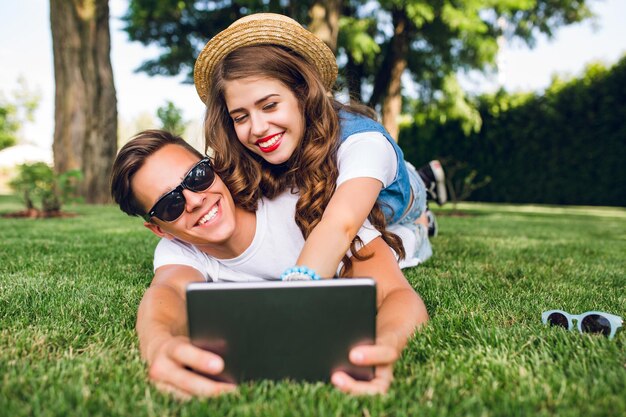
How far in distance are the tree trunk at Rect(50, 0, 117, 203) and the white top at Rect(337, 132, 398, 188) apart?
33.1 feet

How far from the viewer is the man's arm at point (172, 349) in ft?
4.54

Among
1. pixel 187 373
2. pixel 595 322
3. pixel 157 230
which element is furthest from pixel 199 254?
pixel 595 322

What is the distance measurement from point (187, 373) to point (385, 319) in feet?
2.62

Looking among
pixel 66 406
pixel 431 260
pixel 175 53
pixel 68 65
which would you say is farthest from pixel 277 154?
pixel 175 53

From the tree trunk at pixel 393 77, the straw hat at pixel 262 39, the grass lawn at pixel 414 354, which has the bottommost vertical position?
the grass lawn at pixel 414 354

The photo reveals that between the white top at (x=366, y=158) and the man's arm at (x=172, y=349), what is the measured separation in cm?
87

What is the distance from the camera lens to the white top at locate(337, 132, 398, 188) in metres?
2.24

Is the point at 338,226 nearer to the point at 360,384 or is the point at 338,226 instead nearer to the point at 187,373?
the point at 360,384

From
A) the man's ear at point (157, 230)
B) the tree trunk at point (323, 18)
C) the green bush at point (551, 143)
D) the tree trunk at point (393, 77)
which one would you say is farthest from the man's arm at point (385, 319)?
the green bush at point (551, 143)

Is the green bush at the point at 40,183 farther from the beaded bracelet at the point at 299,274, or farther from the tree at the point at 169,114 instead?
the beaded bracelet at the point at 299,274

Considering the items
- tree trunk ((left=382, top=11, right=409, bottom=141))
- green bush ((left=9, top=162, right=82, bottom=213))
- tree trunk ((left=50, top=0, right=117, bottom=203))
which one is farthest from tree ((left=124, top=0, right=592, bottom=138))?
green bush ((left=9, top=162, right=82, bottom=213))

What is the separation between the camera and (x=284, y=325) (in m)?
1.39

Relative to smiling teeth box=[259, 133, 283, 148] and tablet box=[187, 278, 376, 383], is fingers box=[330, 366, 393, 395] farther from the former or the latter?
smiling teeth box=[259, 133, 283, 148]

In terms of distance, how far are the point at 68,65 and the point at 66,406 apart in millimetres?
11803
